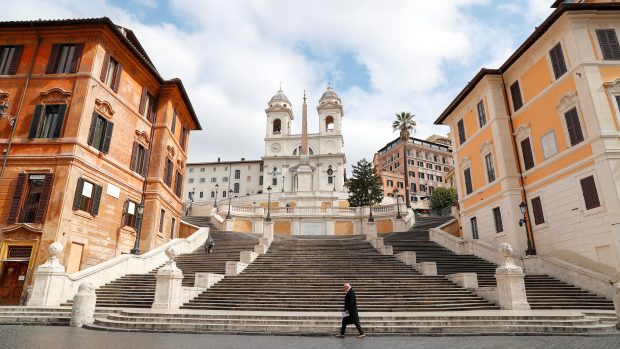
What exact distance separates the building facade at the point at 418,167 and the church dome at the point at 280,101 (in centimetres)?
2622

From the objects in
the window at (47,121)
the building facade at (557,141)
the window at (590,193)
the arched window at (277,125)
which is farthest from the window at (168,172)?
the arched window at (277,125)

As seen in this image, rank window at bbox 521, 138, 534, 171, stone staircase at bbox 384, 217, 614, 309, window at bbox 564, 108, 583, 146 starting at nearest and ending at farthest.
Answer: stone staircase at bbox 384, 217, 614, 309 → window at bbox 564, 108, 583, 146 → window at bbox 521, 138, 534, 171

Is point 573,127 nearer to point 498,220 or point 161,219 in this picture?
point 498,220

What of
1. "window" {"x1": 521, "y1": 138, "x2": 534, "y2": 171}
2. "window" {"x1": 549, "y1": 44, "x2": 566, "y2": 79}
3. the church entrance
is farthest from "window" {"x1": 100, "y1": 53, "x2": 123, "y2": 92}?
"window" {"x1": 549, "y1": 44, "x2": 566, "y2": 79}

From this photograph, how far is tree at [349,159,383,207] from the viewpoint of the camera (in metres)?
53.8

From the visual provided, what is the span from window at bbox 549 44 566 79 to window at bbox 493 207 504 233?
27.3 ft

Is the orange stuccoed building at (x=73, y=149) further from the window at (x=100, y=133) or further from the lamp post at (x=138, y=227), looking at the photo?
the lamp post at (x=138, y=227)

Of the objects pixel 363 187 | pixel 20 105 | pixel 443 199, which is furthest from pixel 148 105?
pixel 443 199

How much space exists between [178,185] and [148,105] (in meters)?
6.77

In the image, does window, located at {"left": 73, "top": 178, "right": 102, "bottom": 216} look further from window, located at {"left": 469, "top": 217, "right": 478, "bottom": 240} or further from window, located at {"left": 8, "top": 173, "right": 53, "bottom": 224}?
window, located at {"left": 469, "top": 217, "right": 478, "bottom": 240}

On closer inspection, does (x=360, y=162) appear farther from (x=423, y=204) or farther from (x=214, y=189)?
(x=214, y=189)

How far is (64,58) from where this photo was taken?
19.7 m

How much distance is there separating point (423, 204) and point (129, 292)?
62950 mm

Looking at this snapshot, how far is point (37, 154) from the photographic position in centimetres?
1780
